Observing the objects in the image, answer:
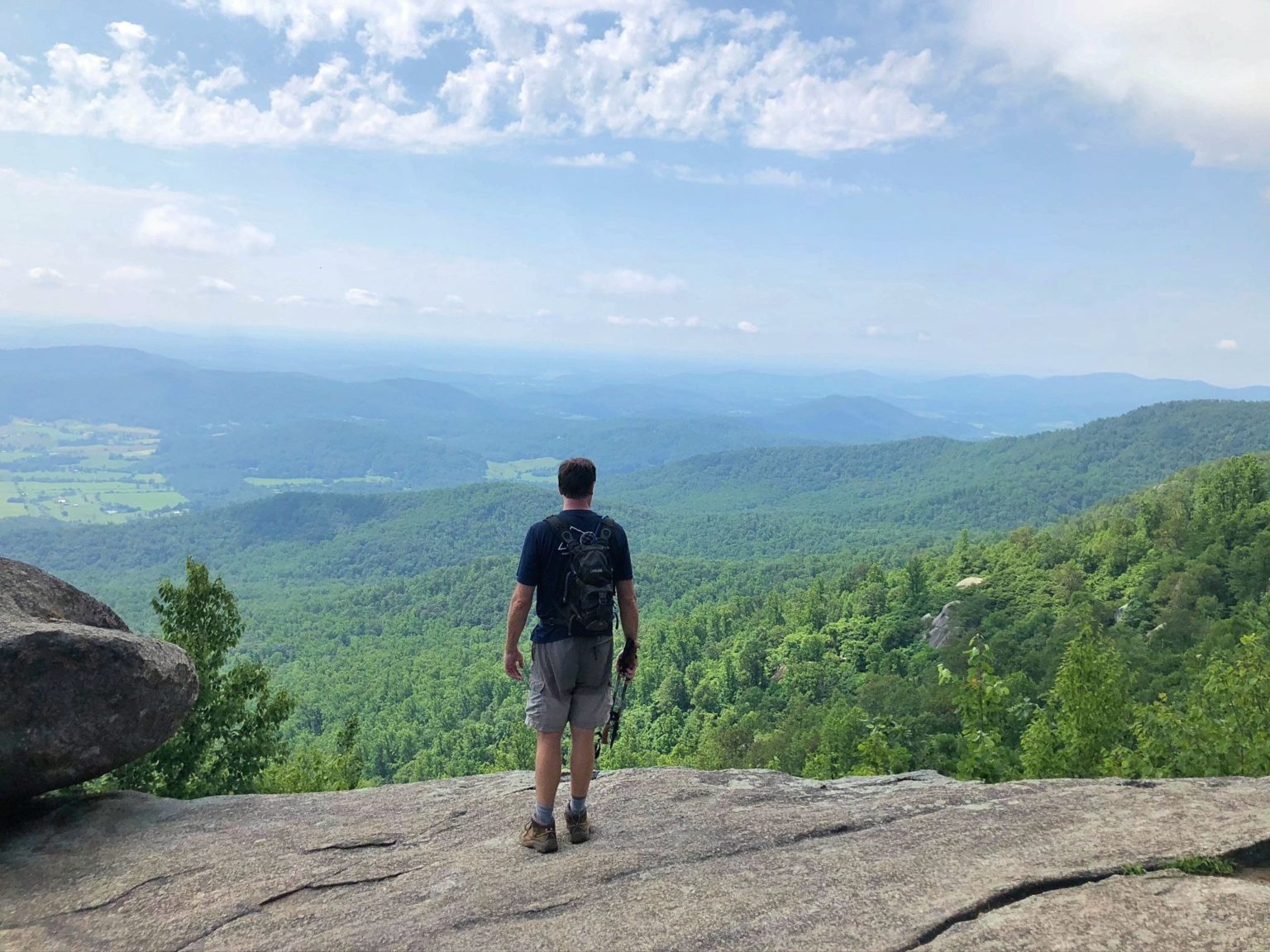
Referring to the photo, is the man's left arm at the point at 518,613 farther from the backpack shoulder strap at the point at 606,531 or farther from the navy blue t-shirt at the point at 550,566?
the backpack shoulder strap at the point at 606,531

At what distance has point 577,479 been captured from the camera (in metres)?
6.73

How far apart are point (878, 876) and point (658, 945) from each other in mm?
2170

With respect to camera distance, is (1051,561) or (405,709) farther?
(405,709)

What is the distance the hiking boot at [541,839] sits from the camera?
7.34 m

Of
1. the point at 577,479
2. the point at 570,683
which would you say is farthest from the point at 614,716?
the point at 577,479

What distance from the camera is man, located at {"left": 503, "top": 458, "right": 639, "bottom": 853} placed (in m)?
6.77

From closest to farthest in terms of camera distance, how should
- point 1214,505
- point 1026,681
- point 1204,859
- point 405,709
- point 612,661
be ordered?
point 1204,859 → point 612,661 → point 1026,681 → point 1214,505 → point 405,709

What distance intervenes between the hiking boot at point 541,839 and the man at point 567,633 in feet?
0.09

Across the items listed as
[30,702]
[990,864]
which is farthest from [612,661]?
[30,702]

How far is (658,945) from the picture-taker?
554cm

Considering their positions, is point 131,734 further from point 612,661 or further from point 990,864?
point 990,864

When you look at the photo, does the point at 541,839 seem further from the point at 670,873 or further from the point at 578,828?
the point at 670,873

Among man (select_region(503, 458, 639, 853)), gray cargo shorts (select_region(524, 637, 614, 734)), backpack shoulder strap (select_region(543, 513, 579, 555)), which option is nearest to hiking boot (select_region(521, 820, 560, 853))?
man (select_region(503, 458, 639, 853))

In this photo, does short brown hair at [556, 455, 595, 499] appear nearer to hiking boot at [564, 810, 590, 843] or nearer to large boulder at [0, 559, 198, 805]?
hiking boot at [564, 810, 590, 843]
